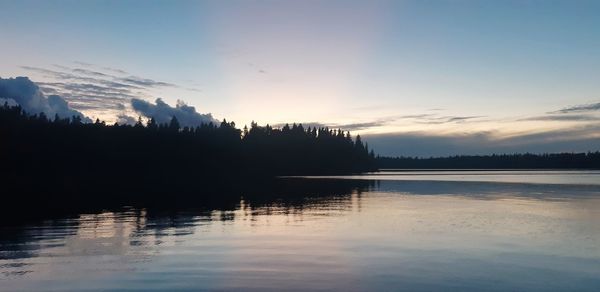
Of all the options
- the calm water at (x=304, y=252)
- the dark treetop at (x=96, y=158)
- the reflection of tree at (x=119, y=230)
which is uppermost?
the dark treetop at (x=96, y=158)

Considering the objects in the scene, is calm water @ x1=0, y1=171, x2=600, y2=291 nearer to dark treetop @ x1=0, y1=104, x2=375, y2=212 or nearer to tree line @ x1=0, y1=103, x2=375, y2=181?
dark treetop @ x1=0, y1=104, x2=375, y2=212

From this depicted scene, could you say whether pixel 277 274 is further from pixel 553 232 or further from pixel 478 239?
pixel 553 232

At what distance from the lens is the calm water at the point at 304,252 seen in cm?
2078

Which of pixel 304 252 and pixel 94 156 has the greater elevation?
pixel 94 156

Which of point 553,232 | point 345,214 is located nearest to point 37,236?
point 345,214

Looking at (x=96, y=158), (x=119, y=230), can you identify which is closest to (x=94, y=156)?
(x=96, y=158)

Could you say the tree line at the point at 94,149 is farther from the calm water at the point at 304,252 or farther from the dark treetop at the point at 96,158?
the calm water at the point at 304,252

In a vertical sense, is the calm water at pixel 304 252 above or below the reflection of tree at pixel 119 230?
below

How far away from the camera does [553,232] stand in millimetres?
35969

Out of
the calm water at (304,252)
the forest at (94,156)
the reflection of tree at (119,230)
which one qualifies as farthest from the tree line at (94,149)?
the calm water at (304,252)

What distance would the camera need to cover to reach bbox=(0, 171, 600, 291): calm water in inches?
818

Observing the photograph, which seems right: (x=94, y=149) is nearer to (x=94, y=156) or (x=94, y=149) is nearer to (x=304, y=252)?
(x=94, y=156)

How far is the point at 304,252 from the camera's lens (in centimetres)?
2792

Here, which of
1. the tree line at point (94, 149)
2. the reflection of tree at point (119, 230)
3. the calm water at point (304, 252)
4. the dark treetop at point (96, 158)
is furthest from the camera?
the tree line at point (94, 149)
